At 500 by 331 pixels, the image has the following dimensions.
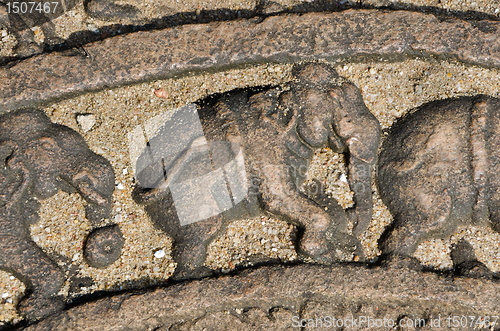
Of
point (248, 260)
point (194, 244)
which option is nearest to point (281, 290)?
point (248, 260)

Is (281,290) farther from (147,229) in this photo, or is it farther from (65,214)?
(65,214)

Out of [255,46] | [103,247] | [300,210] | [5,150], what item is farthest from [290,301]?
[5,150]

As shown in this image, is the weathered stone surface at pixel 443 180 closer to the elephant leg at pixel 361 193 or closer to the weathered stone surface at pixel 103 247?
the elephant leg at pixel 361 193

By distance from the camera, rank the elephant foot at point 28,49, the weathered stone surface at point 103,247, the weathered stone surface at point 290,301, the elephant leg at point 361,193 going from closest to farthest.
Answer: the weathered stone surface at point 290,301
the weathered stone surface at point 103,247
the elephant leg at point 361,193
the elephant foot at point 28,49

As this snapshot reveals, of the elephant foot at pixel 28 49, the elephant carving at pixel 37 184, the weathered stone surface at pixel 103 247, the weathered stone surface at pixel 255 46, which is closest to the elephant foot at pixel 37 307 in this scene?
the elephant carving at pixel 37 184

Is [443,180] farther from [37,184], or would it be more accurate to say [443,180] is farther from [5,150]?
[5,150]

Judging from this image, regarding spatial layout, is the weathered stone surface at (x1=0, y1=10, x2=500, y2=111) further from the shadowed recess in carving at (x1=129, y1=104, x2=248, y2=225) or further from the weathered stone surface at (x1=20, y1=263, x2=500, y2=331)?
the weathered stone surface at (x1=20, y1=263, x2=500, y2=331)
